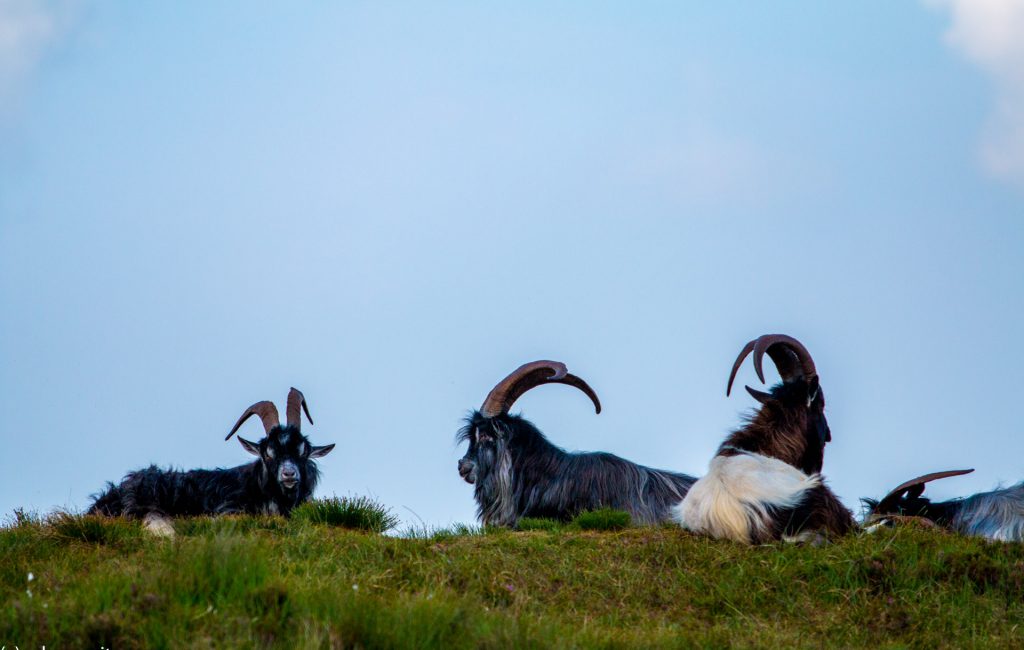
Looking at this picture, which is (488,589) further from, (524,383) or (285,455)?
(285,455)

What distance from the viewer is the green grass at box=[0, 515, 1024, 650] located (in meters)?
5.57

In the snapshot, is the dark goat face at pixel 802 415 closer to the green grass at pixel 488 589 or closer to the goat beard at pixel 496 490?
the green grass at pixel 488 589

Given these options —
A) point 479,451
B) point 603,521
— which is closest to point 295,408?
point 479,451

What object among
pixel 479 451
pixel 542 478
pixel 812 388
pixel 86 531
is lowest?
pixel 86 531

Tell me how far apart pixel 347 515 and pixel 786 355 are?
4.68 metres

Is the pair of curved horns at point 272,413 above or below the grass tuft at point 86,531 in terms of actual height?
above

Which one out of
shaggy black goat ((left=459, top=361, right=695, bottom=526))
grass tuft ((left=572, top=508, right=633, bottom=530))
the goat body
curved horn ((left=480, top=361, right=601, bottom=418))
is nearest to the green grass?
grass tuft ((left=572, top=508, right=633, bottom=530))

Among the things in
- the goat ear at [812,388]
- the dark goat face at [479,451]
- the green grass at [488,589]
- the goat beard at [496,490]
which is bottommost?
the green grass at [488,589]

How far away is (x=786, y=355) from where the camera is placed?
38.0 ft

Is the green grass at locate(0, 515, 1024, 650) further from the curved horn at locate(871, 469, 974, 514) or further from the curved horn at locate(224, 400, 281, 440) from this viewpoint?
the curved horn at locate(224, 400, 281, 440)

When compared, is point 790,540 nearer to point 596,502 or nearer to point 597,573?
point 597,573

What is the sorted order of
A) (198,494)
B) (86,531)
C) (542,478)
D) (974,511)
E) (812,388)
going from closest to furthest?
(86,531) → (974,511) → (812,388) → (542,478) → (198,494)

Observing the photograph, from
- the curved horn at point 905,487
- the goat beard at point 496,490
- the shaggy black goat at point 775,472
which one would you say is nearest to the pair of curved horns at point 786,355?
the shaggy black goat at point 775,472

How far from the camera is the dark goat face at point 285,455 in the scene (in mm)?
13609
